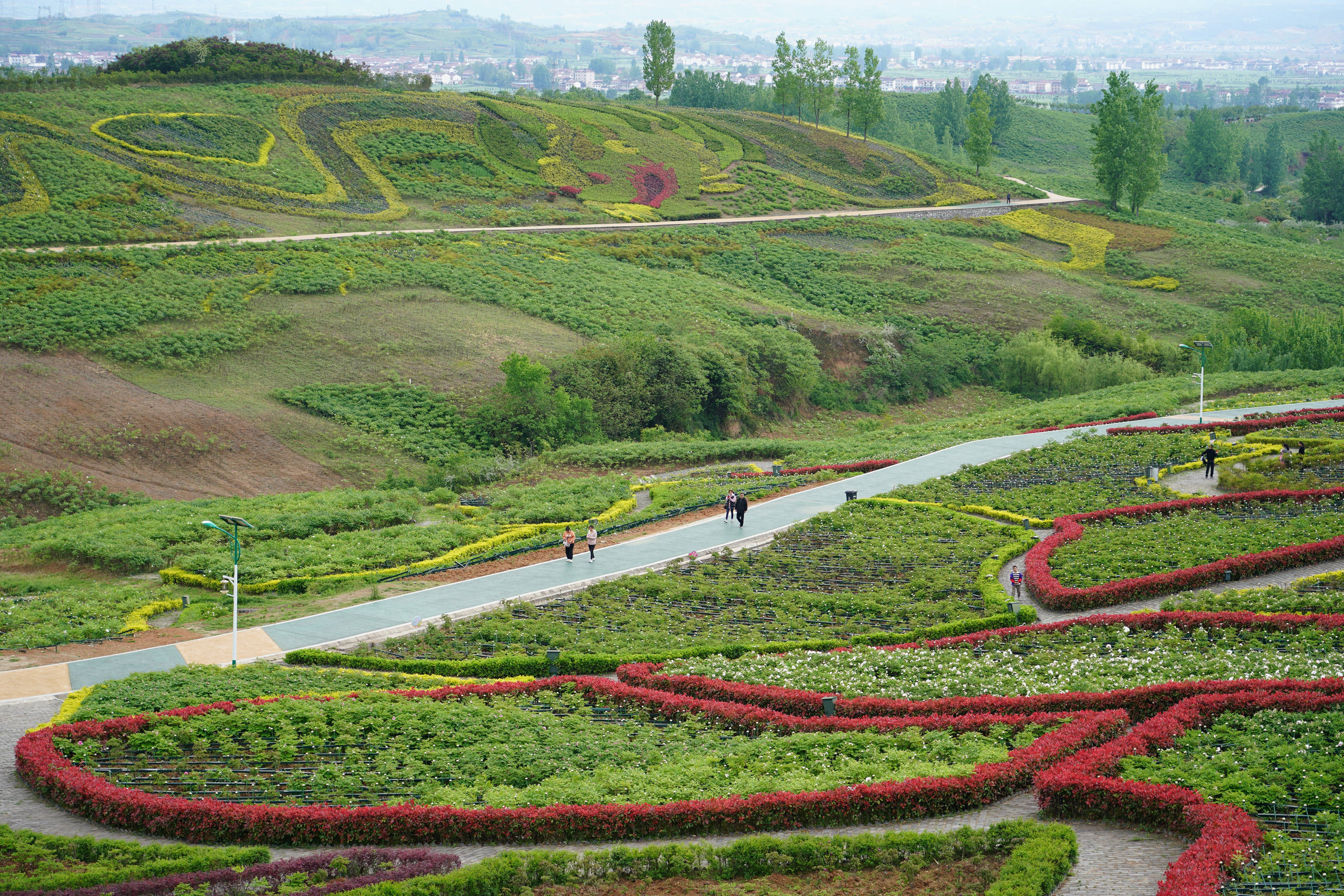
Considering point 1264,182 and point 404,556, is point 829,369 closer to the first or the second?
point 404,556

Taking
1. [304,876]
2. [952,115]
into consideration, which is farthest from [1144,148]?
[304,876]

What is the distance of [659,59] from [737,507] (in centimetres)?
8642

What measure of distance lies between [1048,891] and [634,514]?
812 inches

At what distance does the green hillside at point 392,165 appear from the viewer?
59219mm

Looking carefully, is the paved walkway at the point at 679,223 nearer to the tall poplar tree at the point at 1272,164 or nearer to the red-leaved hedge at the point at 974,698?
the red-leaved hedge at the point at 974,698

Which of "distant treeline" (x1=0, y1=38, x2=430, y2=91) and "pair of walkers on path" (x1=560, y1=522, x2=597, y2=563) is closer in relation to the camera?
"pair of walkers on path" (x1=560, y1=522, x2=597, y2=563)

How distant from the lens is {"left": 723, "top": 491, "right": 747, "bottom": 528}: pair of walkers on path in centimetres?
2925

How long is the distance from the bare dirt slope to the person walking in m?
27.2

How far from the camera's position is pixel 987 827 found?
13836 mm

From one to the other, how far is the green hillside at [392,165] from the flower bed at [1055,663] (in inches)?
1849

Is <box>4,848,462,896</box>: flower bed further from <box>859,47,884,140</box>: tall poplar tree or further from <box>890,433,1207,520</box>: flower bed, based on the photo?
<box>859,47,884,140</box>: tall poplar tree

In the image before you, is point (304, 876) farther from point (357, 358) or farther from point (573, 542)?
point (357, 358)

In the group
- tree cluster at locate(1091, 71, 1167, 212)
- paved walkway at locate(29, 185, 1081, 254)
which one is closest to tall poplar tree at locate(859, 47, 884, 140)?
paved walkway at locate(29, 185, 1081, 254)

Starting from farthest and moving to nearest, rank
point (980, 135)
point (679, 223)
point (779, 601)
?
point (980, 135)
point (679, 223)
point (779, 601)
